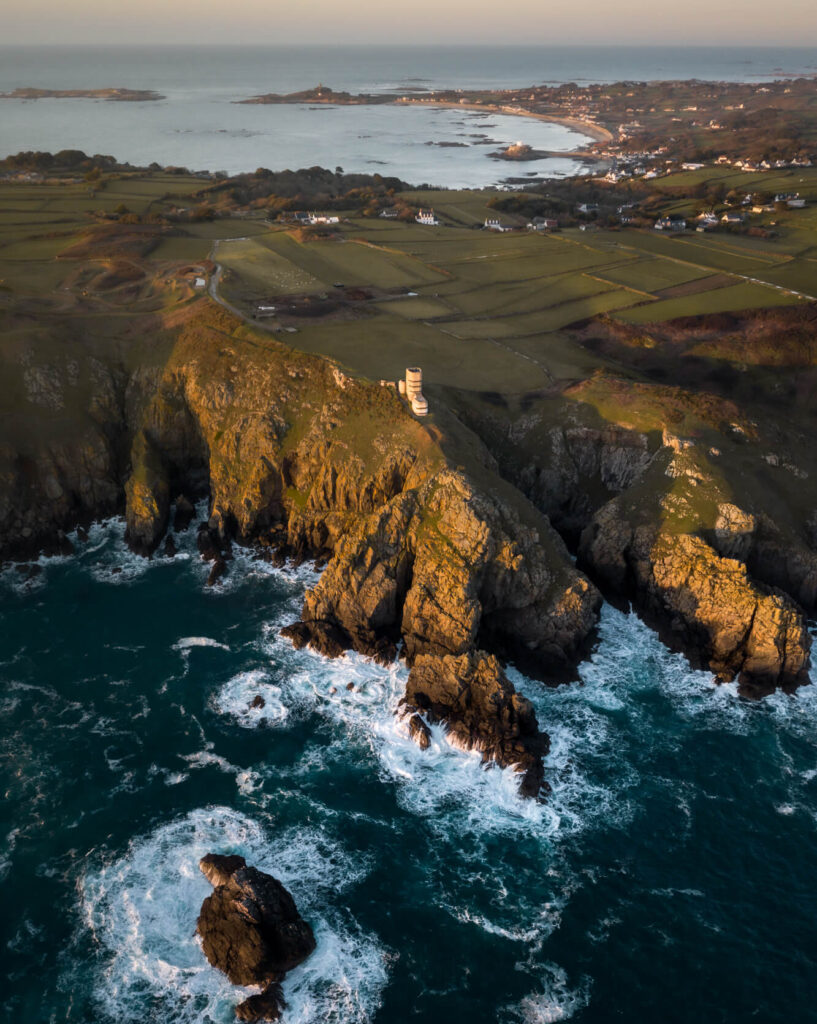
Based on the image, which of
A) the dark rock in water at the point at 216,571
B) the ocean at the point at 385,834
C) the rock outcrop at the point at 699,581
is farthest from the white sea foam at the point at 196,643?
the rock outcrop at the point at 699,581

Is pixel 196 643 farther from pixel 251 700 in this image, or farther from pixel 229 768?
pixel 229 768

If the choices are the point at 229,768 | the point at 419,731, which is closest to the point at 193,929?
the point at 229,768

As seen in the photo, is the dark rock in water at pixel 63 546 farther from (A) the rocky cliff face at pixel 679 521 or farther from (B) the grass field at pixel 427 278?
(A) the rocky cliff face at pixel 679 521

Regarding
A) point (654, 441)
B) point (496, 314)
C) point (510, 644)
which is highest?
point (496, 314)

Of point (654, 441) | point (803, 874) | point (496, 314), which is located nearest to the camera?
point (803, 874)

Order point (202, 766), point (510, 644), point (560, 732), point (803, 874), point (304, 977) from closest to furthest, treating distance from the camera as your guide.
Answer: point (304, 977) < point (803, 874) < point (202, 766) < point (560, 732) < point (510, 644)

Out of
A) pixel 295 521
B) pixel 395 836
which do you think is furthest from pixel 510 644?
pixel 295 521

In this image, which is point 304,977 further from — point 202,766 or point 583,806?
point 583,806
